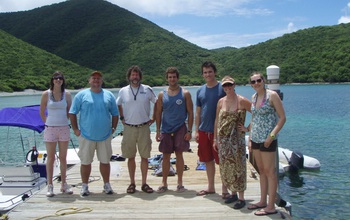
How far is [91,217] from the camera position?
4668mm

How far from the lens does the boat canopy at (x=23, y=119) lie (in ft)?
21.5

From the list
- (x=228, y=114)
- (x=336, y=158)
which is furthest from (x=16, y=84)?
(x=228, y=114)

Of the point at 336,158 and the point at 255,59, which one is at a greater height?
the point at 255,59

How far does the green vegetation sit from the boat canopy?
62.9 m

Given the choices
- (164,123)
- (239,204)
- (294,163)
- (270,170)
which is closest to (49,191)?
(164,123)

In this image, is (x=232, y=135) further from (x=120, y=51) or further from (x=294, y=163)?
(x=120, y=51)

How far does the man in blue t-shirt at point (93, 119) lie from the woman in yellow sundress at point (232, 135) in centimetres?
→ 168

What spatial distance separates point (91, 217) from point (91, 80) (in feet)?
6.42

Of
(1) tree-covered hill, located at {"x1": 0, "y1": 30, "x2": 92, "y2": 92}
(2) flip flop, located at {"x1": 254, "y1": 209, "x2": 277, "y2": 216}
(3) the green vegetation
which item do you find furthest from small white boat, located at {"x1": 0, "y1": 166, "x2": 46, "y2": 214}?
(3) the green vegetation

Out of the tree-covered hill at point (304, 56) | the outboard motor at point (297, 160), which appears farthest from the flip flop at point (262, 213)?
the tree-covered hill at point (304, 56)

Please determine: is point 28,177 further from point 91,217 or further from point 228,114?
point 228,114

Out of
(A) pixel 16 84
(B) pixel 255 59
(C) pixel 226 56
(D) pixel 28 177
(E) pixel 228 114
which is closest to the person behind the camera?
(E) pixel 228 114

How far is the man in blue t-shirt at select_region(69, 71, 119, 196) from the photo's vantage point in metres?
5.21

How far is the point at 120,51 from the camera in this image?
111875mm
